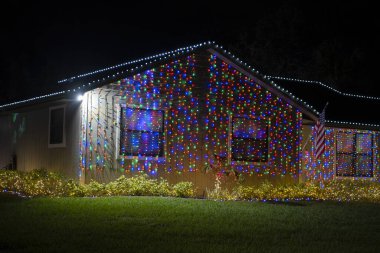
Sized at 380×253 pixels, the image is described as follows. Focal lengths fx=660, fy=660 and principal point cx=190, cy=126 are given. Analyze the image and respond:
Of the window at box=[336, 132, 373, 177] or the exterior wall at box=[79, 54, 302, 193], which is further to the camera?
the window at box=[336, 132, 373, 177]

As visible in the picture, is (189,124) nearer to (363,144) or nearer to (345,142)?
(345,142)

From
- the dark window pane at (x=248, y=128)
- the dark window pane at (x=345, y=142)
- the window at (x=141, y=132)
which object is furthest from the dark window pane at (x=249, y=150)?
the dark window pane at (x=345, y=142)

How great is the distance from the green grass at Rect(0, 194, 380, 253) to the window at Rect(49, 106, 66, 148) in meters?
3.30

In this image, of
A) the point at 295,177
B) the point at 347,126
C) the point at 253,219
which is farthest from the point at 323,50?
the point at 253,219

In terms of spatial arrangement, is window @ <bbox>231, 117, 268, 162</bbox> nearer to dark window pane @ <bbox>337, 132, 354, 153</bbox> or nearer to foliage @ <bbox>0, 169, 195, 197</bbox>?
foliage @ <bbox>0, 169, 195, 197</bbox>

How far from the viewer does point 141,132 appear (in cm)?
1952

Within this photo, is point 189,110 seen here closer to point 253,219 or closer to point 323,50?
point 253,219

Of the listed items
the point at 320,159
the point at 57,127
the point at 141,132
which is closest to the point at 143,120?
the point at 141,132

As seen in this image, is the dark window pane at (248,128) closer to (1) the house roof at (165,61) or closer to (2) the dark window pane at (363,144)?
(1) the house roof at (165,61)

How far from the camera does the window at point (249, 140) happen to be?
21.4 meters

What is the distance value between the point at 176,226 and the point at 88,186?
539 centimetres

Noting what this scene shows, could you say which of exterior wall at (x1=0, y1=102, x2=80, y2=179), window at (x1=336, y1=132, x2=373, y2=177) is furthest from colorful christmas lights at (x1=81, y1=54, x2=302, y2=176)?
window at (x1=336, y1=132, x2=373, y2=177)

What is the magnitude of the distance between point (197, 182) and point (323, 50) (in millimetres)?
26111

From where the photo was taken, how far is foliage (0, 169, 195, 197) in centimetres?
1778
